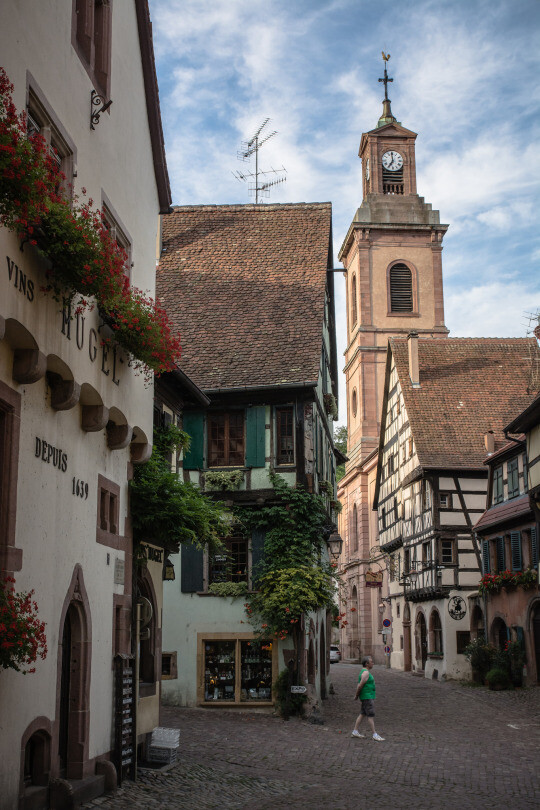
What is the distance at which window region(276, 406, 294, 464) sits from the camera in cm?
2144

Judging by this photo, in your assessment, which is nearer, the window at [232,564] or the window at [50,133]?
the window at [50,133]

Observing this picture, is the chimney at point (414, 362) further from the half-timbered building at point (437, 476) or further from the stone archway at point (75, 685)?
the stone archway at point (75, 685)

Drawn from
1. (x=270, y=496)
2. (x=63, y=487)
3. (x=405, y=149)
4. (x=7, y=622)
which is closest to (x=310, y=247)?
(x=270, y=496)

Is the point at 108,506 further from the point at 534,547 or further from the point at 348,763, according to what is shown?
the point at 534,547

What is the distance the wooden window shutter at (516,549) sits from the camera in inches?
1093

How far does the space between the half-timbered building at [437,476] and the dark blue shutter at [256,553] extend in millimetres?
14199

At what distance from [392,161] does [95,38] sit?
53.3 meters

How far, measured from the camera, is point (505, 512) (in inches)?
1137

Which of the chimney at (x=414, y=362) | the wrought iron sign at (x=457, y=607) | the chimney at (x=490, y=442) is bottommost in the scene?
the wrought iron sign at (x=457, y=607)

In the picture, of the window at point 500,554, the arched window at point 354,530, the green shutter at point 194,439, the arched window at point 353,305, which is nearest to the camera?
the green shutter at point 194,439

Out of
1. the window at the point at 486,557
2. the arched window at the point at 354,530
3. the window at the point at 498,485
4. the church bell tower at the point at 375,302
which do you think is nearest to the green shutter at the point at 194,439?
the window at the point at 498,485

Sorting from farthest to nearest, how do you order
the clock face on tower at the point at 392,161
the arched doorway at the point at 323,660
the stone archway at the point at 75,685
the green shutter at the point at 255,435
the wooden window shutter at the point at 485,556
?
the clock face on tower at the point at 392,161, the wooden window shutter at the point at 485,556, the arched doorway at the point at 323,660, the green shutter at the point at 255,435, the stone archway at the point at 75,685

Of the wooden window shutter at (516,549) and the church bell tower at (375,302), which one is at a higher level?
the church bell tower at (375,302)

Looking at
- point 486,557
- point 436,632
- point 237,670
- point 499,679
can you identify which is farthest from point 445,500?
point 237,670
